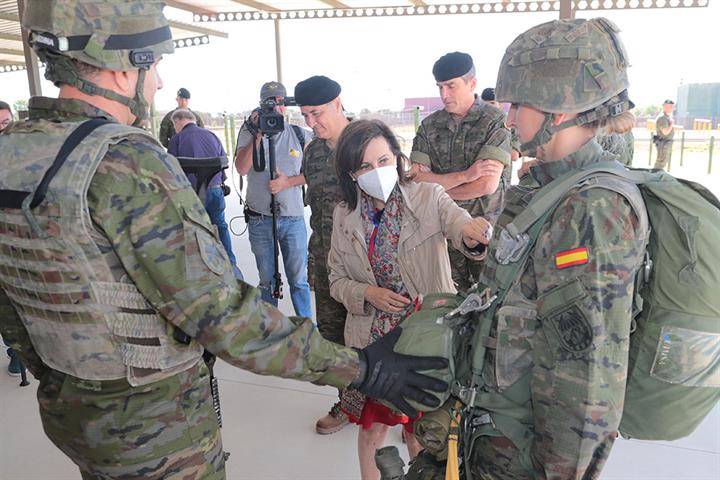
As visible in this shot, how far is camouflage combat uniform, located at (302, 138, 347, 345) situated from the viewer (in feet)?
9.14

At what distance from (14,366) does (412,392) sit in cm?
312

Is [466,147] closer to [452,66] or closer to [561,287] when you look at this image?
[452,66]

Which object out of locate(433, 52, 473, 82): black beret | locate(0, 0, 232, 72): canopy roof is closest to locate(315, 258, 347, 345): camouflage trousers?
locate(433, 52, 473, 82): black beret

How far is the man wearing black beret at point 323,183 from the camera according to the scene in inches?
106

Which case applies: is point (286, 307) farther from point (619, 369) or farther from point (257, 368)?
point (619, 369)

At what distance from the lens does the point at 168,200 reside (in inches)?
41.8

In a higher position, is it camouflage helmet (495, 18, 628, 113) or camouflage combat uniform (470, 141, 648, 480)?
camouflage helmet (495, 18, 628, 113)

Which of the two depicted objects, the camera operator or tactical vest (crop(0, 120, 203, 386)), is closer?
tactical vest (crop(0, 120, 203, 386))

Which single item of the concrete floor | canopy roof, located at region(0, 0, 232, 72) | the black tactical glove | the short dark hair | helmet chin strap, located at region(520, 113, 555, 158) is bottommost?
the concrete floor

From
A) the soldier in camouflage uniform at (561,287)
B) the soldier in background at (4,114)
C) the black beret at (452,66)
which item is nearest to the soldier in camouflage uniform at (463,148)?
the black beret at (452,66)

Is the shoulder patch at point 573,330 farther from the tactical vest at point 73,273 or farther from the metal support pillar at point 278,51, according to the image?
the metal support pillar at point 278,51

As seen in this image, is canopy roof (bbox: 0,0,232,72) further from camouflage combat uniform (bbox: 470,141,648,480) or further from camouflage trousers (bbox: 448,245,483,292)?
camouflage combat uniform (bbox: 470,141,648,480)

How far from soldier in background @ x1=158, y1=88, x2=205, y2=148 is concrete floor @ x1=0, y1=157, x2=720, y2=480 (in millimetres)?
3232

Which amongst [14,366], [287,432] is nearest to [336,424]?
[287,432]
